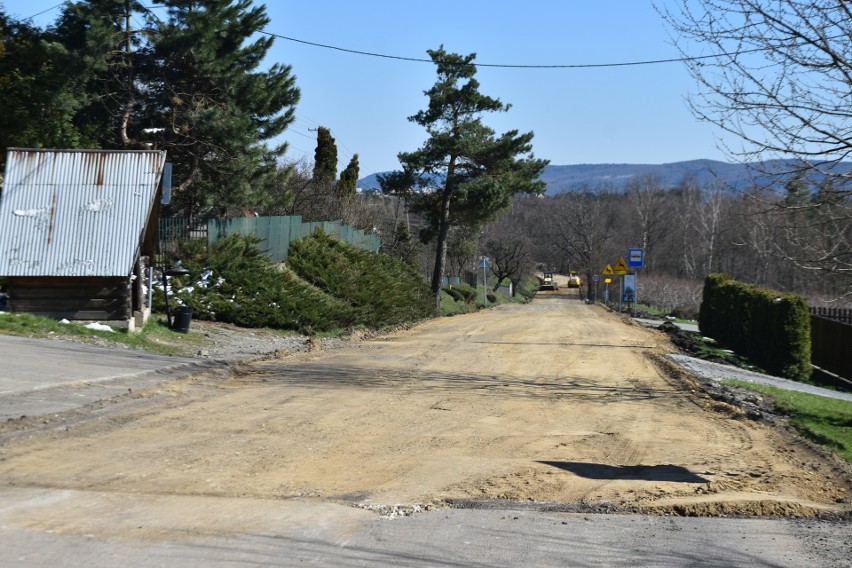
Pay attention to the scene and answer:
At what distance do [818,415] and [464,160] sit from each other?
127 feet

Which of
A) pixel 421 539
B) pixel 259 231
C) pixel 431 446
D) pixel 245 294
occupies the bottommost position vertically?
pixel 431 446

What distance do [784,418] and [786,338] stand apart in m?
11.4

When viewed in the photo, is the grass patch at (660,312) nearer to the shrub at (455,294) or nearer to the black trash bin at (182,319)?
the shrub at (455,294)

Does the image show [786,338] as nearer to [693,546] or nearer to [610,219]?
[693,546]

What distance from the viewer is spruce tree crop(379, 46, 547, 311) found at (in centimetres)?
5075

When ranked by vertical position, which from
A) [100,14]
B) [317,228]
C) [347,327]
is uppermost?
[100,14]

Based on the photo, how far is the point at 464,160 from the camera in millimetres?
52781

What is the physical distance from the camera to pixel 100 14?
99.3ft

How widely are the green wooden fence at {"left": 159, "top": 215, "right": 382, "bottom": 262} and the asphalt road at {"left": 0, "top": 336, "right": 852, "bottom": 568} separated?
962 inches

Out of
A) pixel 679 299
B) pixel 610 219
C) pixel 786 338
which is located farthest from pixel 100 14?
pixel 610 219

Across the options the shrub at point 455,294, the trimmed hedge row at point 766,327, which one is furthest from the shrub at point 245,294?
the shrub at point 455,294

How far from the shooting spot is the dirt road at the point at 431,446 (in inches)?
349

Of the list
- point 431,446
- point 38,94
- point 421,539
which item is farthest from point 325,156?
point 421,539

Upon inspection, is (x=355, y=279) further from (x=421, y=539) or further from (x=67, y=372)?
(x=421, y=539)
